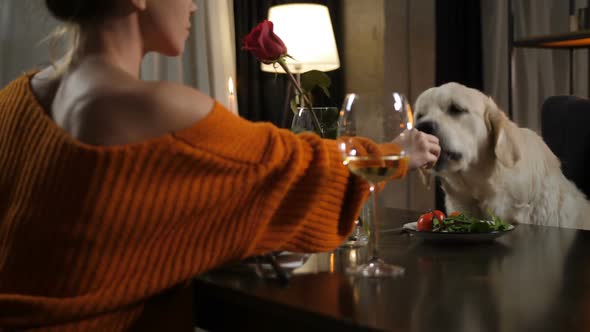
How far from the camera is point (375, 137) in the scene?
0.92 m

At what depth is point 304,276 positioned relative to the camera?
0.95 meters

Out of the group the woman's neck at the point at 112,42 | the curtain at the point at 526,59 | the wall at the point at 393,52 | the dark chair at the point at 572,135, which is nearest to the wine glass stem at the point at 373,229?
the woman's neck at the point at 112,42

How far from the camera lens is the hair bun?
0.96 meters

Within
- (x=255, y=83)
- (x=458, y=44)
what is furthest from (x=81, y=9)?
(x=458, y=44)

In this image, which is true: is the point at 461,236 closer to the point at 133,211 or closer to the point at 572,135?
the point at 133,211

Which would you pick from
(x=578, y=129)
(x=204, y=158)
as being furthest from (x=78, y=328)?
(x=578, y=129)

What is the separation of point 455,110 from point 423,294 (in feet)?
5.12

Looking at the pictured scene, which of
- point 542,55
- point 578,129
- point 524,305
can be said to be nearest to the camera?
point 524,305

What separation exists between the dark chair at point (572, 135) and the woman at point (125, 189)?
→ 1706 millimetres

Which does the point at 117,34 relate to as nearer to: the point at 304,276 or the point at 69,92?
the point at 69,92

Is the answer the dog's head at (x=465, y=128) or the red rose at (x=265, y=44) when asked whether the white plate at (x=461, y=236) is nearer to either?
the red rose at (x=265, y=44)

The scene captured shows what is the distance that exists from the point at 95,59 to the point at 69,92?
0.07 m

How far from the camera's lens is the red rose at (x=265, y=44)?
1.21 metres

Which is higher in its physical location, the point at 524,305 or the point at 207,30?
the point at 207,30
